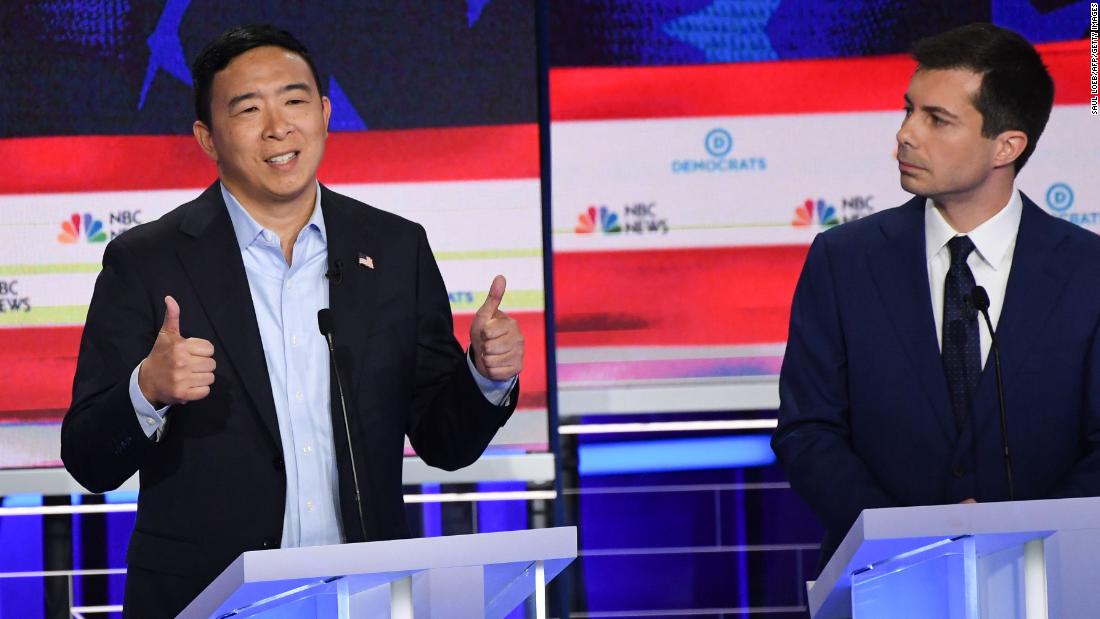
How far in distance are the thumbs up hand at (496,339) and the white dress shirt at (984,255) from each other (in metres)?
0.91

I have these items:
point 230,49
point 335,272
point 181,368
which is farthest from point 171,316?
point 230,49

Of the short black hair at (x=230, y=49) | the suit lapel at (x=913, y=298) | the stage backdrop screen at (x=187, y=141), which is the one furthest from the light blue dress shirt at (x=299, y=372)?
the stage backdrop screen at (x=187, y=141)

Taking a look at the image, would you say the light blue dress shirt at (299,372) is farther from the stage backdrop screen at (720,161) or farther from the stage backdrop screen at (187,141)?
the stage backdrop screen at (720,161)

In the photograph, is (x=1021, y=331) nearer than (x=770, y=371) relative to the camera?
Yes

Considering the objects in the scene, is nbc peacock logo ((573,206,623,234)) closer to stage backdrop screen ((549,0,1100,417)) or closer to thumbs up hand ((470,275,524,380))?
stage backdrop screen ((549,0,1100,417))

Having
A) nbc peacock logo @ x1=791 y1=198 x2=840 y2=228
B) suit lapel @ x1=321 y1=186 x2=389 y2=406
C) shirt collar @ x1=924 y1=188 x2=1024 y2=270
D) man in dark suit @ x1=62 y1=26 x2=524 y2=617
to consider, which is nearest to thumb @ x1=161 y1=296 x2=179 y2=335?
man in dark suit @ x1=62 y1=26 x2=524 y2=617

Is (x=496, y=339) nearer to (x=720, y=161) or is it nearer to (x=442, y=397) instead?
(x=442, y=397)

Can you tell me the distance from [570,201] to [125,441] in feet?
6.75

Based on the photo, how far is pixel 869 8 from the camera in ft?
14.7

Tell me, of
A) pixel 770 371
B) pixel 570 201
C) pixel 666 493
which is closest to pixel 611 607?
pixel 666 493

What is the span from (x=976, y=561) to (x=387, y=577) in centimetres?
79

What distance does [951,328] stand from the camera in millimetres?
3000

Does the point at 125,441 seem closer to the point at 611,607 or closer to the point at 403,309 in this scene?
the point at 403,309

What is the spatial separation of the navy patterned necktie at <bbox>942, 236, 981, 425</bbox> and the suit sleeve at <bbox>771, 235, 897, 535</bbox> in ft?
0.72
